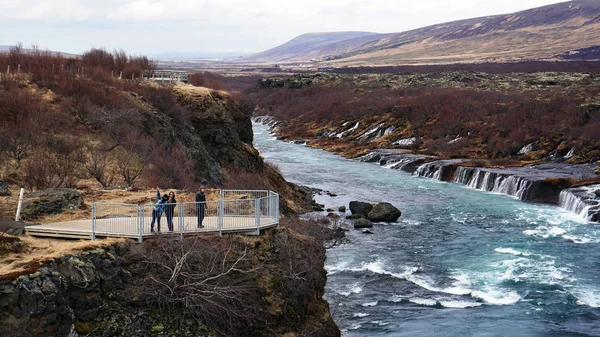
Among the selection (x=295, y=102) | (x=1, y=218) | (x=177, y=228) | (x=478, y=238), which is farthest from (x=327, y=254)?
(x=295, y=102)

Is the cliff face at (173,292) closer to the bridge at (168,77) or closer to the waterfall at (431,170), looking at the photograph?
the waterfall at (431,170)

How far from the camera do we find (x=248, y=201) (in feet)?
75.0

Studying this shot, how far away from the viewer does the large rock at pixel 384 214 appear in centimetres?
4319

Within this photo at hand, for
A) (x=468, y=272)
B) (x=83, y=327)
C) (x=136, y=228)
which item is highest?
(x=136, y=228)

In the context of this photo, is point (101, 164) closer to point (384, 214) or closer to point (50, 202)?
point (50, 202)

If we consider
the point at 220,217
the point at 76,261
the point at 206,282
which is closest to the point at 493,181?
the point at 220,217

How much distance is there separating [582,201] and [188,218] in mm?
33372

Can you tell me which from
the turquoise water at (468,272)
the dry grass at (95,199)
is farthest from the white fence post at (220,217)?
the turquoise water at (468,272)

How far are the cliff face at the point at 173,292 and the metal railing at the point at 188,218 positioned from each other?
0.55m

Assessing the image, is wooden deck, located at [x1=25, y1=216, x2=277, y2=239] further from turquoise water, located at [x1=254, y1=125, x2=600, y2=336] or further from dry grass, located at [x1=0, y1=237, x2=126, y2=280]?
turquoise water, located at [x1=254, y1=125, x2=600, y2=336]

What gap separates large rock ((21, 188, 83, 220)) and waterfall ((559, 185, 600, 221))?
1326 inches

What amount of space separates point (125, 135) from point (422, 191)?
1063 inches

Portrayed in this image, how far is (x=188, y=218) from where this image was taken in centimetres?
2191

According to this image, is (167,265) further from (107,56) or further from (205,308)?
(107,56)
